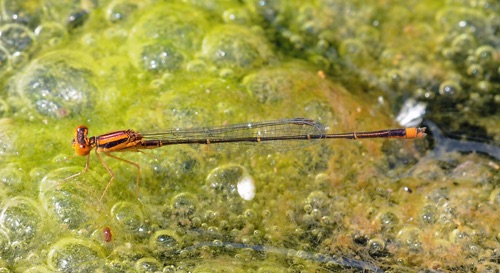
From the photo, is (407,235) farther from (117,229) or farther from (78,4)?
(78,4)

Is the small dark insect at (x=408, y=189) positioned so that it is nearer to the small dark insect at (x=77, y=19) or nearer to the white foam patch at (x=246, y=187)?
the white foam patch at (x=246, y=187)

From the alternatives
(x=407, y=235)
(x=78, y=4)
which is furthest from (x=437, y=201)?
(x=78, y=4)

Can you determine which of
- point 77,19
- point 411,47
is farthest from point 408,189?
point 77,19

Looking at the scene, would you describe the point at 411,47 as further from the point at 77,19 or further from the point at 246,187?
the point at 77,19

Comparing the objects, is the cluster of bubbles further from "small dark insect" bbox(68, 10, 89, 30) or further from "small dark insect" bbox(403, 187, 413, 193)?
"small dark insect" bbox(68, 10, 89, 30)

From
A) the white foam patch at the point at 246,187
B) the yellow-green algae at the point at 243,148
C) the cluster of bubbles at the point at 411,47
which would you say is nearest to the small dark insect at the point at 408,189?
the yellow-green algae at the point at 243,148

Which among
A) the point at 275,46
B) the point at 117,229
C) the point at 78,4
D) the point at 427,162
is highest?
the point at 78,4
